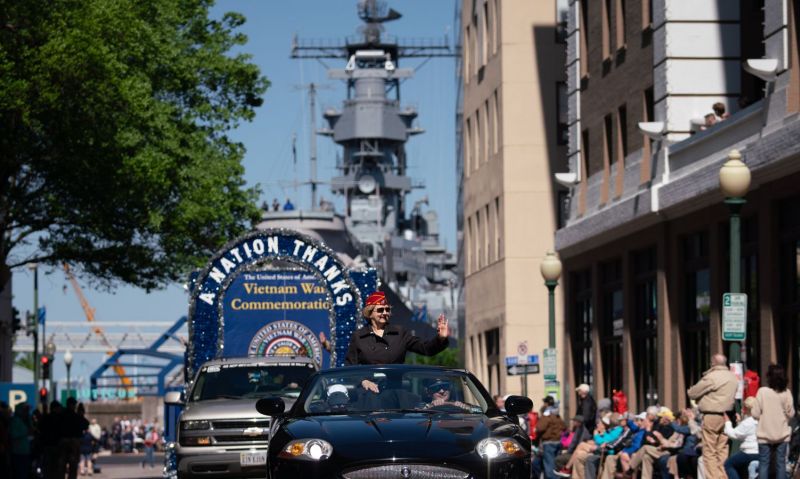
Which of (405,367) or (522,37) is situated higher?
(522,37)

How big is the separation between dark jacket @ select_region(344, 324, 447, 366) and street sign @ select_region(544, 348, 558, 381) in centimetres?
1680

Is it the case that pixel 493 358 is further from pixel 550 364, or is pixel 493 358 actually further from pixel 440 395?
pixel 440 395

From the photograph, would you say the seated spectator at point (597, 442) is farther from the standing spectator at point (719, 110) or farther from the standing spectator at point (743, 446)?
the standing spectator at point (743, 446)

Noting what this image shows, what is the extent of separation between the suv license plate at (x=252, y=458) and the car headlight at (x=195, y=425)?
1.80 ft

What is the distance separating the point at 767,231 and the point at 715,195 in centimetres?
273

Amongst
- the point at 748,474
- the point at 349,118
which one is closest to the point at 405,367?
the point at 748,474

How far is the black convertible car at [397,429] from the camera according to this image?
483 inches

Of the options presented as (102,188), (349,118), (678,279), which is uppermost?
(349,118)

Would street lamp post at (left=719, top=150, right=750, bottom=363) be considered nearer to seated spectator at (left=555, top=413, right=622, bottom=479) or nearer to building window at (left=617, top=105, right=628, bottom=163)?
seated spectator at (left=555, top=413, right=622, bottom=479)

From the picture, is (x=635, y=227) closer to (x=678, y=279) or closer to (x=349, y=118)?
(x=678, y=279)

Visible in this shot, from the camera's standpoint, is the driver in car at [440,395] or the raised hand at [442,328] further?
the raised hand at [442,328]

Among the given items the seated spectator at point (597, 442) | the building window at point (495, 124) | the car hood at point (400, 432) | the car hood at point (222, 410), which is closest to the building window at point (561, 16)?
the building window at point (495, 124)

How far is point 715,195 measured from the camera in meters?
29.9

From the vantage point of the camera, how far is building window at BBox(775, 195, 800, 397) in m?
26.4
